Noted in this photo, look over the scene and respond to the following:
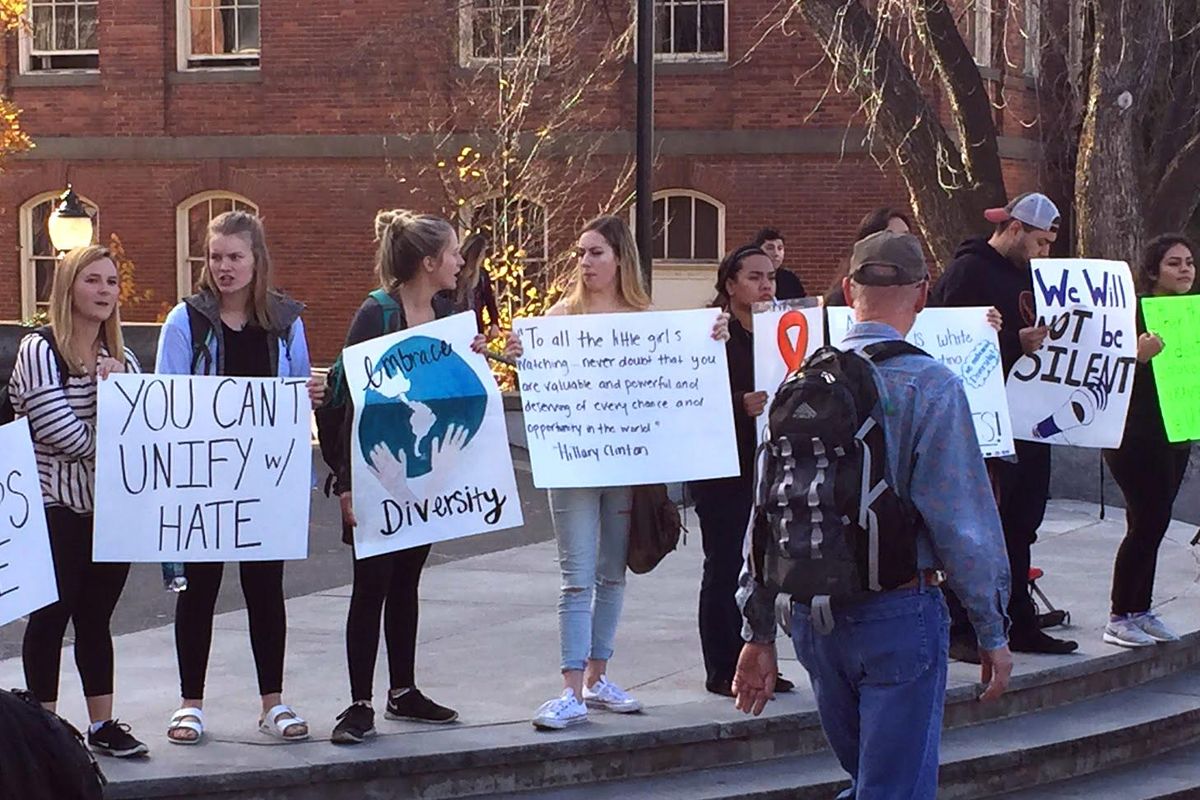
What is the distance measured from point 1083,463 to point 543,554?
14.8ft

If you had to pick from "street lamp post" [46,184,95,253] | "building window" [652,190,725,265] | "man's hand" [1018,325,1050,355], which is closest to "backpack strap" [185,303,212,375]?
"man's hand" [1018,325,1050,355]

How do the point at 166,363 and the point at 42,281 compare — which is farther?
the point at 42,281

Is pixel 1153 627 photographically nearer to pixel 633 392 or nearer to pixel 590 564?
pixel 633 392

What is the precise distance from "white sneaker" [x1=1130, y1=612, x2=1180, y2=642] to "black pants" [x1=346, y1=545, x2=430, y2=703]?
340cm

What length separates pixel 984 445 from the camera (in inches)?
292

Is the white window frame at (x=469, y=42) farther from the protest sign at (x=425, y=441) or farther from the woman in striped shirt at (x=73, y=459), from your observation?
the woman in striped shirt at (x=73, y=459)

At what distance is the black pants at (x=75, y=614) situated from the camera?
5848mm

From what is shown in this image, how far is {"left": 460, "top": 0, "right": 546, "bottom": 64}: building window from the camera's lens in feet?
77.8

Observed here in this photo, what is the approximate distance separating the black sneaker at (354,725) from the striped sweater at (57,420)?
1091mm

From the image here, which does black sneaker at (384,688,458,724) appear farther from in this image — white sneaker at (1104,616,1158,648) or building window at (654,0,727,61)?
building window at (654,0,727,61)

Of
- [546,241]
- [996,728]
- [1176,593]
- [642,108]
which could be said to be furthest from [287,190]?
[996,728]

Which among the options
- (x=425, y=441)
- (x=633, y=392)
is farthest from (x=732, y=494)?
(x=425, y=441)

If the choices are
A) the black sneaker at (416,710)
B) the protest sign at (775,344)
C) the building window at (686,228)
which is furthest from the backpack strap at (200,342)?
the building window at (686,228)

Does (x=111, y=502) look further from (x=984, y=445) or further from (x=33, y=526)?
(x=984, y=445)
